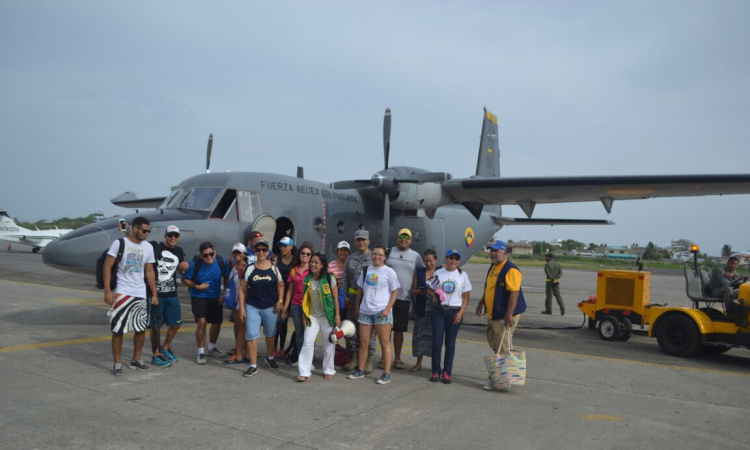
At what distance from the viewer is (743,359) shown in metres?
8.10

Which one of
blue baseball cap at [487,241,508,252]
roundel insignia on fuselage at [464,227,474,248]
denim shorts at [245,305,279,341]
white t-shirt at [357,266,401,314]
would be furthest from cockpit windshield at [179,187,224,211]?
roundel insignia on fuselage at [464,227,474,248]

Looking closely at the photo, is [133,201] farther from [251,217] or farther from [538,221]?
[538,221]

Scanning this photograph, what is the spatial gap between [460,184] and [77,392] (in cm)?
990

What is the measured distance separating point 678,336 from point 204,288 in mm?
7329

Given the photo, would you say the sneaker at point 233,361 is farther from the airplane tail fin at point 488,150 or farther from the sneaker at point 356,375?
the airplane tail fin at point 488,150

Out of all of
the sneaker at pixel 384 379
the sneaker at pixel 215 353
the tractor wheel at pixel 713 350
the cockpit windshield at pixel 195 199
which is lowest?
the sneaker at pixel 215 353

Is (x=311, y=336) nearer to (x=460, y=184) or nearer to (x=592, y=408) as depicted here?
(x=592, y=408)

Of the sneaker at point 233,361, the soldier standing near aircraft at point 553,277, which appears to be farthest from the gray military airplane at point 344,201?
the sneaker at point 233,361

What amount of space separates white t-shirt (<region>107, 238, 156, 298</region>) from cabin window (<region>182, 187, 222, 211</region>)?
3987 millimetres

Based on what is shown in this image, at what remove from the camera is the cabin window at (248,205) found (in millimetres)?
10383

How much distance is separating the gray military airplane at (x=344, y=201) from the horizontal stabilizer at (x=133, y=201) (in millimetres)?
4951

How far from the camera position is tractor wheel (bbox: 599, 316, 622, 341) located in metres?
9.25

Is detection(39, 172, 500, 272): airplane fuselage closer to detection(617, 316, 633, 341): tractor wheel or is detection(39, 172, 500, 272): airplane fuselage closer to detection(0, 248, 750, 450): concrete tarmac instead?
detection(0, 248, 750, 450): concrete tarmac

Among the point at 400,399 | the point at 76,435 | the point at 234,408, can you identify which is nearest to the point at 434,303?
Answer: the point at 400,399
